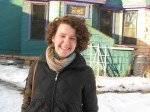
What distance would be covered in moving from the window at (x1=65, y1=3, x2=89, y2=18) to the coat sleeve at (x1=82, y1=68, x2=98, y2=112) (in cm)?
1148

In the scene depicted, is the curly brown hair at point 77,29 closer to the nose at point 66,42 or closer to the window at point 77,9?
the nose at point 66,42

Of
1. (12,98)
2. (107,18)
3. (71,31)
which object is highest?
(107,18)

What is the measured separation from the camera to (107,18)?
15.5 metres

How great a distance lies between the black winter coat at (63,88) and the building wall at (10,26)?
12.9 m

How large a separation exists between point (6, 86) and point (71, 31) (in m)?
7.43

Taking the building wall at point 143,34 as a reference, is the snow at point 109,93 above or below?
below

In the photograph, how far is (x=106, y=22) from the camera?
1545 centimetres

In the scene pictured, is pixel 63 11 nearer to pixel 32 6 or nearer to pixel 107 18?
pixel 32 6

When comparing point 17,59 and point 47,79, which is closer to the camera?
point 47,79

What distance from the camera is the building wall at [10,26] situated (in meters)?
15.3

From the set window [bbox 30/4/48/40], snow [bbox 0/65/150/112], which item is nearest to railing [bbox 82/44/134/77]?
snow [bbox 0/65/150/112]

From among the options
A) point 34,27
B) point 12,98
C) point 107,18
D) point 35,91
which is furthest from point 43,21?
point 35,91

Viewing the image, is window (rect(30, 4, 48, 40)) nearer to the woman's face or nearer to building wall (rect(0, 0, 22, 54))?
building wall (rect(0, 0, 22, 54))

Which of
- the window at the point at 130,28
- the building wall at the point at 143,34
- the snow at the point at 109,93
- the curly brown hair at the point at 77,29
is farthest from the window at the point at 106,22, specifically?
the curly brown hair at the point at 77,29
